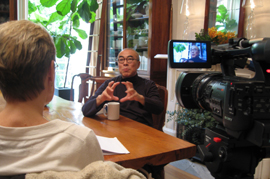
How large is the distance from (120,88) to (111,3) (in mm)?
2884

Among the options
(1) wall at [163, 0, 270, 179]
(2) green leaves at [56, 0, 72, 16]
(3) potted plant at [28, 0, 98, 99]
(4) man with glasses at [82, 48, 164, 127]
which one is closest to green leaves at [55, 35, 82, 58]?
(3) potted plant at [28, 0, 98, 99]

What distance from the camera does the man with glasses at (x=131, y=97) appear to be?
1.52m

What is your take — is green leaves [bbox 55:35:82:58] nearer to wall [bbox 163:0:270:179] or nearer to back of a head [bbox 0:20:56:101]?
wall [bbox 163:0:270:179]

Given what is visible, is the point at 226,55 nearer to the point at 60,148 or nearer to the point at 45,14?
the point at 60,148

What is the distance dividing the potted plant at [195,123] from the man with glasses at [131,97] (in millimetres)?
819

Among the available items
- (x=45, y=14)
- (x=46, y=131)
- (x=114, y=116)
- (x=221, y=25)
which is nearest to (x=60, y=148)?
(x=46, y=131)

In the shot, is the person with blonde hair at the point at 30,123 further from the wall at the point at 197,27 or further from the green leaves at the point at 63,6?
the green leaves at the point at 63,6

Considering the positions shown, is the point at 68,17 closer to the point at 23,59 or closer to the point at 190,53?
the point at 190,53

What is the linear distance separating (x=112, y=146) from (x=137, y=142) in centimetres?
13

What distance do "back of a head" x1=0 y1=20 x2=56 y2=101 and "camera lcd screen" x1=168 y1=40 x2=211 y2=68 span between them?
31.1 inches

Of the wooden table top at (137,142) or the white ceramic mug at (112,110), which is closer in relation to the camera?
the wooden table top at (137,142)

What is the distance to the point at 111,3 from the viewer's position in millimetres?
4320

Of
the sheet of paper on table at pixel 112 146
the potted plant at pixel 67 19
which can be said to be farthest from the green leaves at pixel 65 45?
the sheet of paper on table at pixel 112 146

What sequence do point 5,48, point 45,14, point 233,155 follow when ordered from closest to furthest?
point 5,48
point 233,155
point 45,14
